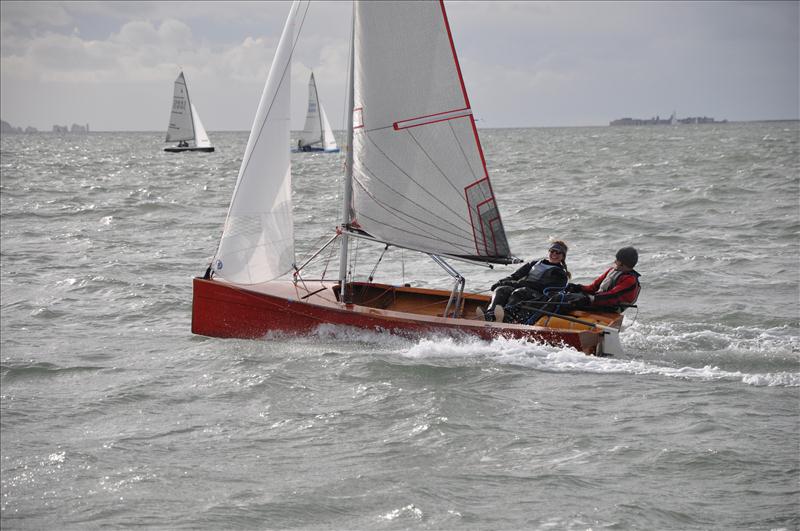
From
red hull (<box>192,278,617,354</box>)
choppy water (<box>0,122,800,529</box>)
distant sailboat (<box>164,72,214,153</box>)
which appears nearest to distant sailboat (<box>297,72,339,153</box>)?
distant sailboat (<box>164,72,214,153</box>)

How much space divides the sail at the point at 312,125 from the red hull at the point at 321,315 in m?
47.1

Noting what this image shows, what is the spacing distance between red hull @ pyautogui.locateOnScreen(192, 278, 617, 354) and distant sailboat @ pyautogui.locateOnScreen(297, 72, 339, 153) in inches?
1882

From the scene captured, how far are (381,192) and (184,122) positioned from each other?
50773mm

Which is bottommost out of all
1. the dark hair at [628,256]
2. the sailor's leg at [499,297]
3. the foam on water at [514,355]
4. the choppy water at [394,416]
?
the choppy water at [394,416]

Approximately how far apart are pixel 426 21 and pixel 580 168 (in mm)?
34778

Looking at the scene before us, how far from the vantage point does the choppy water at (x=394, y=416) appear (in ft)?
19.5

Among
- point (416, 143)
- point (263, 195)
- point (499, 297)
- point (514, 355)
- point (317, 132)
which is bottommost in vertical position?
point (514, 355)

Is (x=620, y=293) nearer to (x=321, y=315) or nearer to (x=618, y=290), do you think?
(x=618, y=290)

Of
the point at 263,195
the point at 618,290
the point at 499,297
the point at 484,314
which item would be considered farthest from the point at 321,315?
the point at 618,290

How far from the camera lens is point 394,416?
25.6ft

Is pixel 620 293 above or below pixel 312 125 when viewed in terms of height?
below

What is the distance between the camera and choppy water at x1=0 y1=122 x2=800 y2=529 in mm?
5957

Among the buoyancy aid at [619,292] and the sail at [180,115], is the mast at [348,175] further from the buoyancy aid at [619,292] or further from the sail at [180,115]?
the sail at [180,115]

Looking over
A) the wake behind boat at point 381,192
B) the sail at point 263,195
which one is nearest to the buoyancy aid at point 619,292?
the wake behind boat at point 381,192
